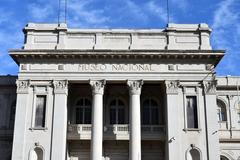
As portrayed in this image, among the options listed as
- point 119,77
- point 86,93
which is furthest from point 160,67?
point 86,93

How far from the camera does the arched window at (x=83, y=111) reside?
36.4 m

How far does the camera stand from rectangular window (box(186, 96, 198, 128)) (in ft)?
111

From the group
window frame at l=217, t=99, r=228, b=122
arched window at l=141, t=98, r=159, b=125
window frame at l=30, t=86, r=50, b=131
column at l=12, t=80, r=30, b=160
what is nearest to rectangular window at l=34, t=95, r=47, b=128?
window frame at l=30, t=86, r=50, b=131

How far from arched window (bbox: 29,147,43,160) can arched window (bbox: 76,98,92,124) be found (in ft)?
15.0

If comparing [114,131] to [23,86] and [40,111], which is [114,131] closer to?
[40,111]

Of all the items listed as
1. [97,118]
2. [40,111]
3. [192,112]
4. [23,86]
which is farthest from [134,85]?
[23,86]

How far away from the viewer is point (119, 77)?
113 ft

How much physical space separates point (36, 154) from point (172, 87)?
12368mm

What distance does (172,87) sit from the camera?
3444 centimetres

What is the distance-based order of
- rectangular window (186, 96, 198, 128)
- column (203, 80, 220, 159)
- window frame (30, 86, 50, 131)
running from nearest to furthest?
column (203, 80, 220, 159) → window frame (30, 86, 50, 131) → rectangular window (186, 96, 198, 128)

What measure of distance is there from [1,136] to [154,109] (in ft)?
48.3

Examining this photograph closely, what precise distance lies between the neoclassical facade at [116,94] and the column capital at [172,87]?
3.3 inches

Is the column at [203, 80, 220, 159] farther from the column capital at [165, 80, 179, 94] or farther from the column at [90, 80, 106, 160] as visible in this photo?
the column at [90, 80, 106, 160]

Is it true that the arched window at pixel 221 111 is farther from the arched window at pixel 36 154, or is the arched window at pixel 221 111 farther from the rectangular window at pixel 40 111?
the arched window at pixel 36 154
